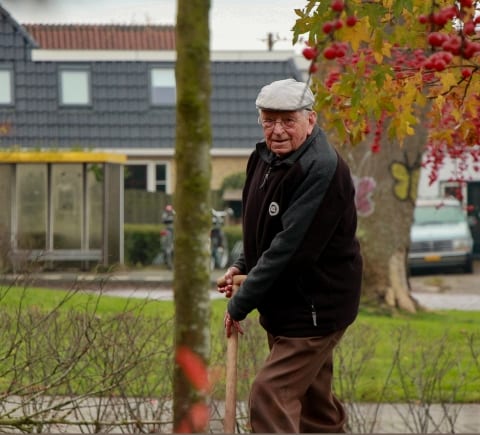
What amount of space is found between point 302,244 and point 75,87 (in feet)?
93.1

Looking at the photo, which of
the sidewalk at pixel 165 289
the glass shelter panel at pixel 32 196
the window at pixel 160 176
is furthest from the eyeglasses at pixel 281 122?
the window at pixel 160 176

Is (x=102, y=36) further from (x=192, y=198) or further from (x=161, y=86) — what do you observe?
(x=192, y=198)

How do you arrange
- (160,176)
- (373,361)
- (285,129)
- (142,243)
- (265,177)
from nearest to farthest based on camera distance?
(285,129)
(265,177)
(373,361)
(142,243)
(160,176)

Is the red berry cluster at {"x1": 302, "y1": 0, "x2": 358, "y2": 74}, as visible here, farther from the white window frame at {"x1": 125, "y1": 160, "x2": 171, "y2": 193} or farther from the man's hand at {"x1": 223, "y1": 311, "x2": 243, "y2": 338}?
the white window frame at {"x1": 125, "y1": 160, "x2": 171, "y2": 193}

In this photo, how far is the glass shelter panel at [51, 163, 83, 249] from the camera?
25.3 m

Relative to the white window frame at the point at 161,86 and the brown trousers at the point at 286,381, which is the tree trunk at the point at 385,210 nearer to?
the brown trousers at the point at 286,381

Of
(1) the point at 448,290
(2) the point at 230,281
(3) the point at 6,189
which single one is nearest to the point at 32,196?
(3) the point at 6,189

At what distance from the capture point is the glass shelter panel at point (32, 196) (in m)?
25.3

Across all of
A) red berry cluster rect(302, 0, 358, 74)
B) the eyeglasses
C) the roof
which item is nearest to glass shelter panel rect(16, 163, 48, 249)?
the roof

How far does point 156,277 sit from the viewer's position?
24.4 meters

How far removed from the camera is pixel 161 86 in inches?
1337

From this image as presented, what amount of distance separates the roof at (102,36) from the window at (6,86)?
4.77m

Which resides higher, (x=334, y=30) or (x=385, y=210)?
(x=334, y=30)

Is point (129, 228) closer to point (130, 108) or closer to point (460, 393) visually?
point (130, 108)
